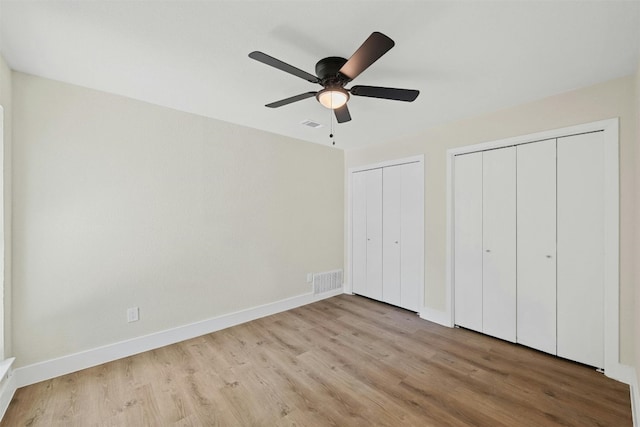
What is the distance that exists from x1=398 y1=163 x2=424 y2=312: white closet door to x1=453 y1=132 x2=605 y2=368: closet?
43 cm

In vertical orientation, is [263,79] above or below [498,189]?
above

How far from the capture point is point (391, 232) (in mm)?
3828

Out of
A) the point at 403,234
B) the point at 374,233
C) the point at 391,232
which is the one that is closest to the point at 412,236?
the point at 403,234

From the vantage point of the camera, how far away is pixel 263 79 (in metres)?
2.12

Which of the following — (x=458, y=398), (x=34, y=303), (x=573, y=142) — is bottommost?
(x=458, y=398)

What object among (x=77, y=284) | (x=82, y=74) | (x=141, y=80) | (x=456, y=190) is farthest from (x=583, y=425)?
(x=82, y=74)

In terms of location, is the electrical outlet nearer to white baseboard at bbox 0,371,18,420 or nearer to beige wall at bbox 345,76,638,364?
white baseboard at bbox 0,371,18,420

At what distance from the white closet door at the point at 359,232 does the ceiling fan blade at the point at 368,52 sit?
2646mm

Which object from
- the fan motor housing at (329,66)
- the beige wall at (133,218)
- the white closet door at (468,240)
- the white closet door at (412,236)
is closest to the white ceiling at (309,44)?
the fan motor housing at (329,66)

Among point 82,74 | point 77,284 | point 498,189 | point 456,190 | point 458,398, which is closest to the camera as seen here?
point 458,398

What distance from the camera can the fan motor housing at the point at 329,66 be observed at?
1.79m

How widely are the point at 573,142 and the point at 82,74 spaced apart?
4175 millimetres

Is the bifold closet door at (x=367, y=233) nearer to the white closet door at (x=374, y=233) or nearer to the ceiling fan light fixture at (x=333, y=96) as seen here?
the white closet door at (x=374, y=233)

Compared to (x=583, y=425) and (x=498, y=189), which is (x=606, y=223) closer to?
(x=498, y=189)
